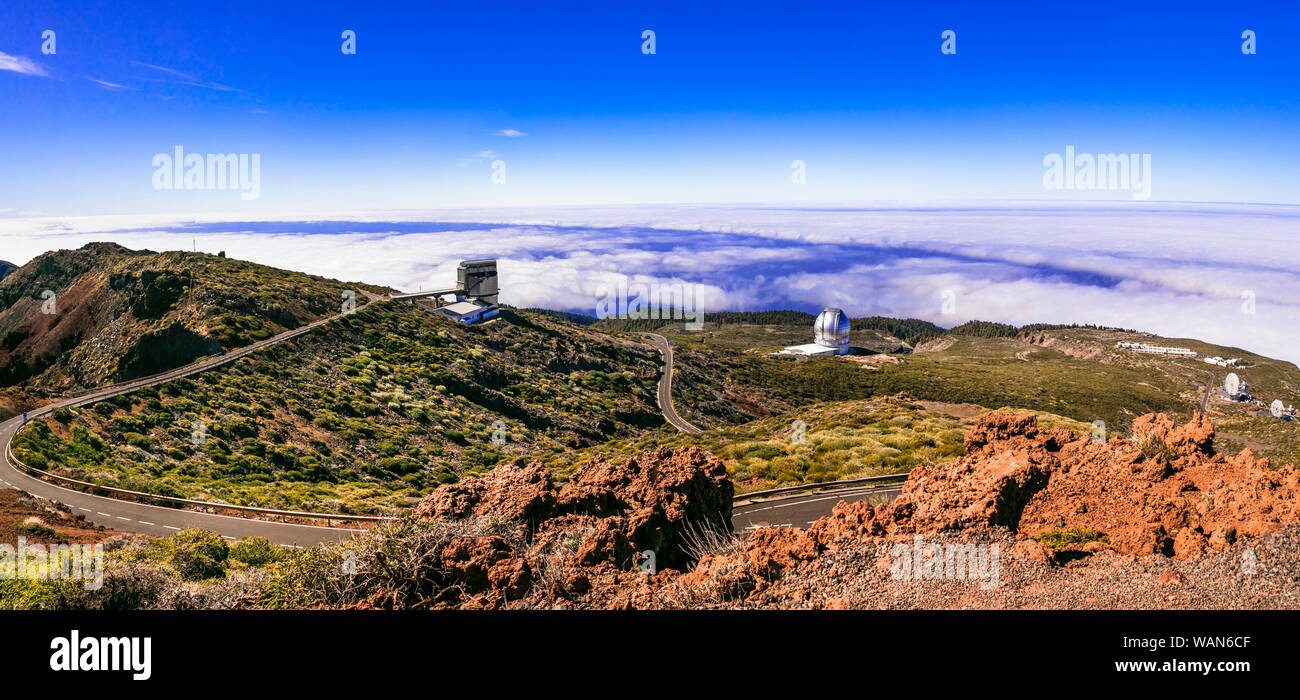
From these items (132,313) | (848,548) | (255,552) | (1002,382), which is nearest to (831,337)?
(1002,382)

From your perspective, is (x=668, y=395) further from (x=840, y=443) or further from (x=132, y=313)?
(x=132, y=313)

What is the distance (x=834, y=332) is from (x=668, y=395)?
4067 centimetres

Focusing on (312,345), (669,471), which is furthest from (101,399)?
(669,471)

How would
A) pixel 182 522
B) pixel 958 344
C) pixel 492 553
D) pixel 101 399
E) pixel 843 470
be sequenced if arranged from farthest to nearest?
pixel 958 344 → pixel 101 399 → pixel 843 470 → pixel 182 522 → pixel 492 553

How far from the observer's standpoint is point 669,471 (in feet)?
29.1

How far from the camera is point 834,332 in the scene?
82188mm

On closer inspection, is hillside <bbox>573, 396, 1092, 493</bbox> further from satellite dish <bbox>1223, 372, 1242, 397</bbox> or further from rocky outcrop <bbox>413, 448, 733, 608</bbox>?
satellite dish <bbox>1223, 372, 1242, 397</bbox>

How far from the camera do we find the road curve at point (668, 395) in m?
44.9

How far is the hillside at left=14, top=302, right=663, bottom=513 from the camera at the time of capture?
2056 cm

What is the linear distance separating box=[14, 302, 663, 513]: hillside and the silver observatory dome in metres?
38.7

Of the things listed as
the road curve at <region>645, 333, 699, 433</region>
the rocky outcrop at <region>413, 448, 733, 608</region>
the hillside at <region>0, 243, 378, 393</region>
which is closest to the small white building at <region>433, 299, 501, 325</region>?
the hillside at <region>0, 243, 378, 393</region>

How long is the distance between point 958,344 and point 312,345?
111754mm

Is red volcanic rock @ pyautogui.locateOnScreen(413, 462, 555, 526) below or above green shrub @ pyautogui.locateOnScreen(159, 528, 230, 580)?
above
